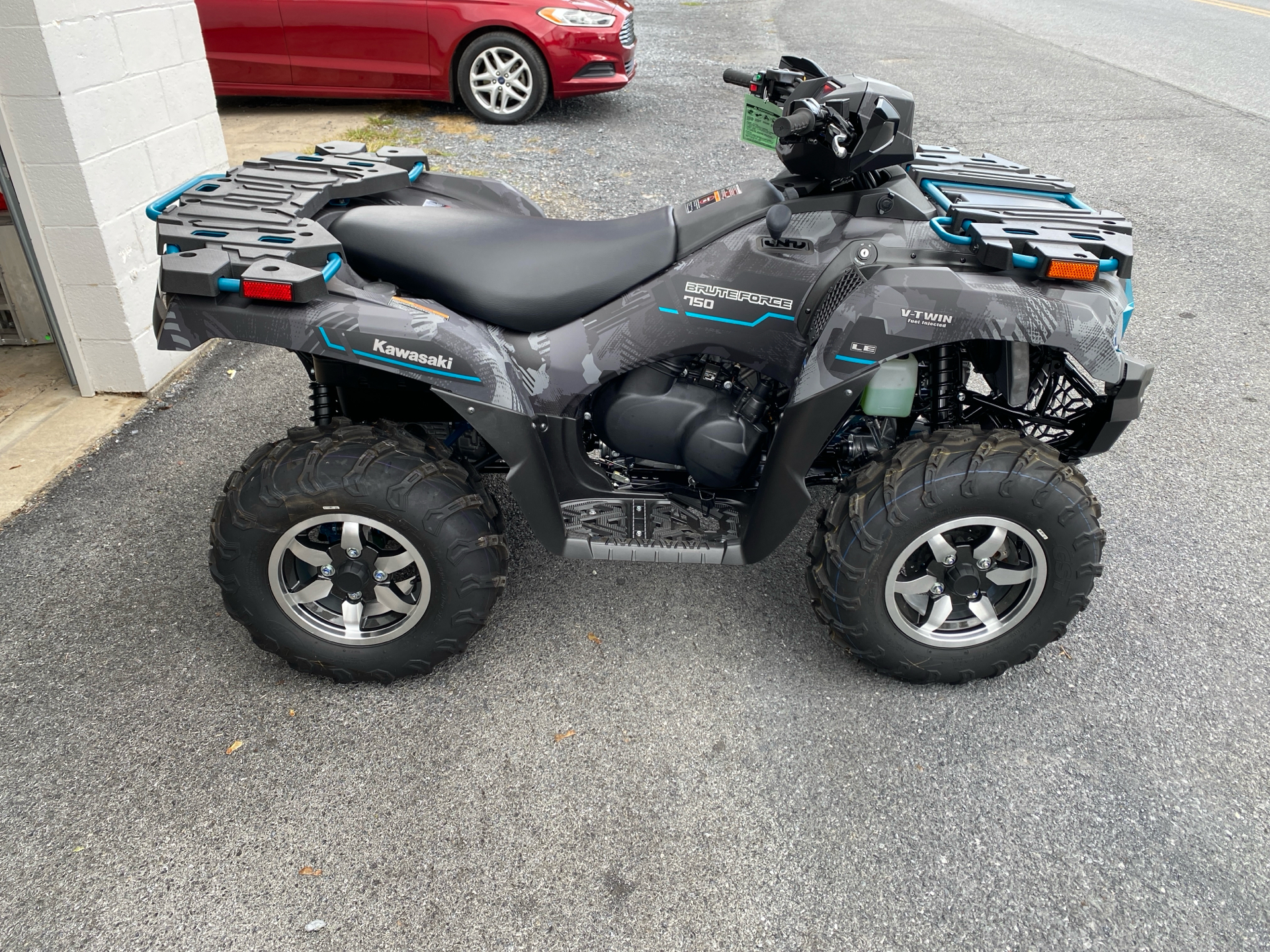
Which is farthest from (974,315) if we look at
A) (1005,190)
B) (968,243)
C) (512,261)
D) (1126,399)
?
(512,261)

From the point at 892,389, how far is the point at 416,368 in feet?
4.30

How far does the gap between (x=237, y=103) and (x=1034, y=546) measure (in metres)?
8.58

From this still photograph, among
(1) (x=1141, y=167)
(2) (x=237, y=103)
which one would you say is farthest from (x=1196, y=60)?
(2) (x=237, y=103)

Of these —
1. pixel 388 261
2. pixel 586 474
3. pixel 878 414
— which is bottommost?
pixel 586 474

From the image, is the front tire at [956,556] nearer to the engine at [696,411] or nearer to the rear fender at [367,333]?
the engine at [696,411]

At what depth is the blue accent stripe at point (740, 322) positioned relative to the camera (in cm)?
251

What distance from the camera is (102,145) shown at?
3803 millimetres

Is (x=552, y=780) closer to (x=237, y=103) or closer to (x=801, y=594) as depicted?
(x=801, y=594)

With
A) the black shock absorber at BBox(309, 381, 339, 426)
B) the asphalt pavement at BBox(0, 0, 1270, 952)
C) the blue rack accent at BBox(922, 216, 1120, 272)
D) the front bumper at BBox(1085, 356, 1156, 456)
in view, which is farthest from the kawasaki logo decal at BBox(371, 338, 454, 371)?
the front bumper at BBox(1085, 356, 1156, 456)

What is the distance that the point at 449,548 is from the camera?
2.56 meters

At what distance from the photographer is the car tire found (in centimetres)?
794

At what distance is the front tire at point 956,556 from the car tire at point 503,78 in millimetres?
6754

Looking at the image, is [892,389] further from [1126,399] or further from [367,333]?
[367,333]

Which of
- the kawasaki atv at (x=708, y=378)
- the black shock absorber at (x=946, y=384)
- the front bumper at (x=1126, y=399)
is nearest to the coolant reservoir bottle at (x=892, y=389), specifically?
the kawasaki atv at (x=708, y=378)
